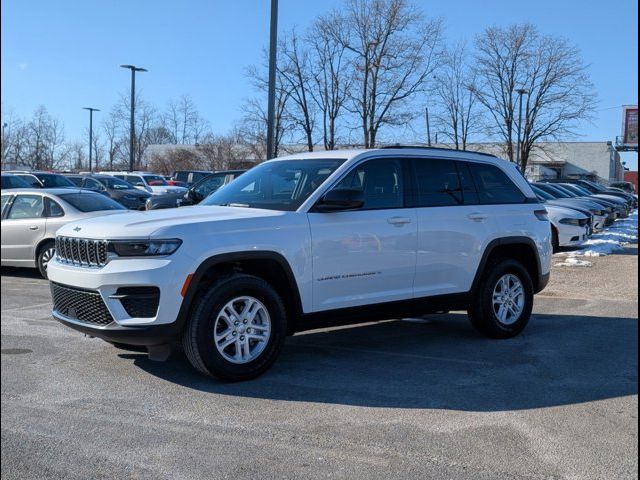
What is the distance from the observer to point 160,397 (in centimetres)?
520

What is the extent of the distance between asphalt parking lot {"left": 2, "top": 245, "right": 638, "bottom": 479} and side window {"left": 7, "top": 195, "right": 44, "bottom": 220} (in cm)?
400

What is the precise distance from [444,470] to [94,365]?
11.3 feet

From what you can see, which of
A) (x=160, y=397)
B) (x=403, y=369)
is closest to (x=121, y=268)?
(x=160, y=397)

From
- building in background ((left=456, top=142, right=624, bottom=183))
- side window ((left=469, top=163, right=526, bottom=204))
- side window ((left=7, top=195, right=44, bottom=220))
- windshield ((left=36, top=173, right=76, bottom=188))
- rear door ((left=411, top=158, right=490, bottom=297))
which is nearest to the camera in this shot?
rear door ((left=411, top=158, right=490, bottom=297))

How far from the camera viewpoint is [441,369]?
20.0ft

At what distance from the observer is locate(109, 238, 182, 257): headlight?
205 inches

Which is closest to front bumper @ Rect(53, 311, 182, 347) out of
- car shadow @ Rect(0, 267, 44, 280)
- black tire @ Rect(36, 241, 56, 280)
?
black tire @ Rect(36, 241, 56, 280)

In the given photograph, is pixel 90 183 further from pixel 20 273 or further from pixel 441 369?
pixel 441 369

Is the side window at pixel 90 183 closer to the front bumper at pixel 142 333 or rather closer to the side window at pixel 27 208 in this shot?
the side window at pixel 27 208

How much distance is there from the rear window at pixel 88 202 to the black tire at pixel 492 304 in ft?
22.6

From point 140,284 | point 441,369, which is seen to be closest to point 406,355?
point 441,369

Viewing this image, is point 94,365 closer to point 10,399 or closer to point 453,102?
point 10,399

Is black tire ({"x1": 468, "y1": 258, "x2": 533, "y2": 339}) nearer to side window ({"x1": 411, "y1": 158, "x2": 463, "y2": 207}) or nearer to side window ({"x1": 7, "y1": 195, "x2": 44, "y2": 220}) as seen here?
side window ({"x1": 411, "y1": 158, "x2": 463, "y2": 207})

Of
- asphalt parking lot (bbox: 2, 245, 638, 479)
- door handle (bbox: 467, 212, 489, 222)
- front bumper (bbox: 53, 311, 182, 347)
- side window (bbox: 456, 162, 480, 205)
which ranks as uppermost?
side window (bbox: 456, 162, 480, 205)
